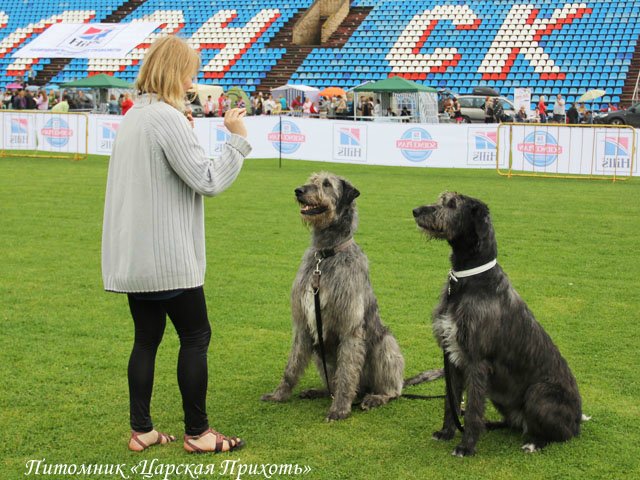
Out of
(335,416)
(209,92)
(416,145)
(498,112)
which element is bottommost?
(335,416)

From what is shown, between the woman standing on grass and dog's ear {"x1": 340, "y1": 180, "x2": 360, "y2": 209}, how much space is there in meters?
1.08

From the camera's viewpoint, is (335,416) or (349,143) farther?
(349,143)

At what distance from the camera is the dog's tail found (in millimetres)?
6039

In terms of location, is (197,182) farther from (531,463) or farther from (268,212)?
(268,212)

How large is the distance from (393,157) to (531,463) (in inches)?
740

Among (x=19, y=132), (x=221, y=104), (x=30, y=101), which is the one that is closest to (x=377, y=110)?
(x=221, y=104)

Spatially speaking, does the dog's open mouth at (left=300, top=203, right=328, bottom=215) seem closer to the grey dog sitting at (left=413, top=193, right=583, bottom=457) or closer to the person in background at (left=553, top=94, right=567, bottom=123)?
the grey dog sitting at (left=413, top=193, right=583, bottom=457)

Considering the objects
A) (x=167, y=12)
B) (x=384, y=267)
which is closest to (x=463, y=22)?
(x=167, y=12)

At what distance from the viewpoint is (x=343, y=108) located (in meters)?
35.3

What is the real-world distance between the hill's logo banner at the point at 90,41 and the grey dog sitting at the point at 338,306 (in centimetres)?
3363

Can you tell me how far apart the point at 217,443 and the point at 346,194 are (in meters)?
1.75

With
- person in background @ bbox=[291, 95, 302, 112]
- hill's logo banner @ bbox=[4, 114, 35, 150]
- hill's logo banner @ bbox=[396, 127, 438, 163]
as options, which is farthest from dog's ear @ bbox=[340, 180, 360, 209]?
person in background @ bbox=[291, 95, 302, 112]

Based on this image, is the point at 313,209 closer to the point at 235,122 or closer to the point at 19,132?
the point at 235,122

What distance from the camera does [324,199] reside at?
5281mm
